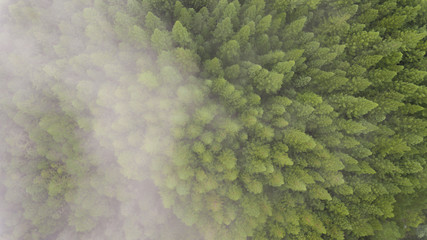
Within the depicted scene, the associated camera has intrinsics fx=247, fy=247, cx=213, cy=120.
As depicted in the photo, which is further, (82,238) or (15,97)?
(82,238)

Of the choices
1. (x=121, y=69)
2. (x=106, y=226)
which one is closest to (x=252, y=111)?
(x=121, y=69)

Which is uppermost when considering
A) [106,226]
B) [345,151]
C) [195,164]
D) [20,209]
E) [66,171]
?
[345,151]

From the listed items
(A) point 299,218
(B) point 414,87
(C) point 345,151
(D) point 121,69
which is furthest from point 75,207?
(B) point 414,87

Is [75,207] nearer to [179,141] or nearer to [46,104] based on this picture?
[46,104]

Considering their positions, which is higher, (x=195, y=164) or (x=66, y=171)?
(x=195, y=164)

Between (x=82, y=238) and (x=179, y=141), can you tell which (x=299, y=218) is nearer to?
(x=179, y=141)

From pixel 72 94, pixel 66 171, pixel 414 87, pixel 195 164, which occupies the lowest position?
pixel 66 171
